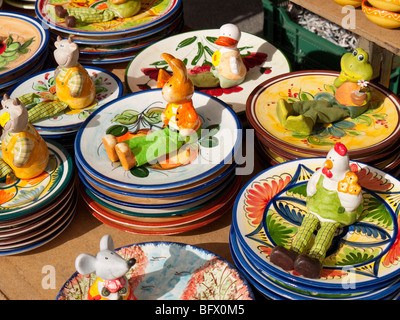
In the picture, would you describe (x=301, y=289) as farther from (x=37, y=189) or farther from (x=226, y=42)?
(x=226, y=42)

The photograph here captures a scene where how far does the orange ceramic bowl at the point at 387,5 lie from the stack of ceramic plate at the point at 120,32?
834mm

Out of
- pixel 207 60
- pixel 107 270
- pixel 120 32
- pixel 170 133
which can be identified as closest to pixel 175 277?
pixel 107 270

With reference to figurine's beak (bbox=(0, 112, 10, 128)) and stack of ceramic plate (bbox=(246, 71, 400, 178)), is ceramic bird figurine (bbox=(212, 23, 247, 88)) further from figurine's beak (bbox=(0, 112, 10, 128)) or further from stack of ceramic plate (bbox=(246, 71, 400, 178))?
figurine's beak (bbox=(0, 112, 10, 128))

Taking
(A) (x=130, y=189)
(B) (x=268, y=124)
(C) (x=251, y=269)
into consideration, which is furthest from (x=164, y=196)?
(B) (x=268, y=124)

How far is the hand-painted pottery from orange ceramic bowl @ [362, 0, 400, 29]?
835 millimetres

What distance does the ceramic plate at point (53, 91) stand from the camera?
1778mm

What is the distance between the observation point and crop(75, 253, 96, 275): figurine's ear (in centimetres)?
121

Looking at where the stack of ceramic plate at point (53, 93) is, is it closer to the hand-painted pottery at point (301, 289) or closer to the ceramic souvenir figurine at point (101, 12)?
the ceramic souvenir figurine at point (101, 12)

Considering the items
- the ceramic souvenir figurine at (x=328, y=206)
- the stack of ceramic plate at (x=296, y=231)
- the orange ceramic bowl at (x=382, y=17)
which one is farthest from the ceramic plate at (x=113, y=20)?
the ceramic souvenir figurine at (x=328, y=206)

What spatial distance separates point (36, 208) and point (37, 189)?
3.2 inches

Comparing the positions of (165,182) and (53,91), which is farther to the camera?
(53,91)

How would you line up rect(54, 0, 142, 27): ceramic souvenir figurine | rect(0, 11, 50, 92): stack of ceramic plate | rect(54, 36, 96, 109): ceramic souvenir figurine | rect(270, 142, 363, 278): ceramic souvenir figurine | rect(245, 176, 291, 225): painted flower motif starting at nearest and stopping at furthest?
rect(270, 142, 363, 278): ceramic souvenir figurine < rect(245, 176, 291, 225): painted flower motif < rect(54, 36, 96, 109): ceramic souvenir figurine < rect(0, 11, 50, 92): stack of ceramic plate < rect(54, 0, 142, 27): ceramic souvenir figurine

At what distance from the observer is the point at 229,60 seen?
1879 millimetres

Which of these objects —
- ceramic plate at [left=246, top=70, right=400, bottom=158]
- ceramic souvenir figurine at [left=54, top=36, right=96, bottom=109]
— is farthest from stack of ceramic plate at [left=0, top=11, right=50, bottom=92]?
ceramic plate at [left=246, top=70, right=400, bottom=158]
